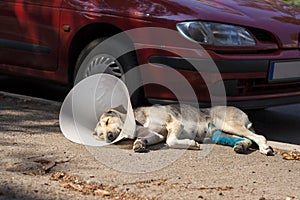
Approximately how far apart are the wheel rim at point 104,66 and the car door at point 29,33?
43 cm

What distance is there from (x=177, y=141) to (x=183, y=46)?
75 centimetres

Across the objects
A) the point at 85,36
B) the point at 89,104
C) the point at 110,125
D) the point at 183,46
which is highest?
the point at 183,46

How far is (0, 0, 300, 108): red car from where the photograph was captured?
5.24 meters

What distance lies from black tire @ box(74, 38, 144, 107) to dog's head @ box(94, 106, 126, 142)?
0.35 m

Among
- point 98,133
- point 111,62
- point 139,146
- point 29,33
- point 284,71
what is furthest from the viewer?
point 29,33

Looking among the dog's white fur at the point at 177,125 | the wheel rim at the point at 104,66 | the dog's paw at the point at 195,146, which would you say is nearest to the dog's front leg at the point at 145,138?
the dog's white fur at the point at 177,125

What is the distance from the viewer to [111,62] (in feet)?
18.6

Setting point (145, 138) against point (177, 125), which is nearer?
point (145, 138)

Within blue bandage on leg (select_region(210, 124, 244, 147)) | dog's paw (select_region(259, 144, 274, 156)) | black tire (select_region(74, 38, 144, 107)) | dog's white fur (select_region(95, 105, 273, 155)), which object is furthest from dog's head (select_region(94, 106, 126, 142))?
dog's paw (select_region(259, 144, 274, 156))

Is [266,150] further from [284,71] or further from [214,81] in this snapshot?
[284,71]

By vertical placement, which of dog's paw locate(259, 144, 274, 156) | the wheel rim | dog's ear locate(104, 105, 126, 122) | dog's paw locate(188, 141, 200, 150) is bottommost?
dog's paw locate(188, 141, 200, 150)

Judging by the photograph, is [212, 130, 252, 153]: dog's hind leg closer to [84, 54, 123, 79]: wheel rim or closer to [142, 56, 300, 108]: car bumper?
[142, 56, 300, 108]: car bumper

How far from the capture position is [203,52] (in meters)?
5.19

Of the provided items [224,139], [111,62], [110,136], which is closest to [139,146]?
[110,136]
